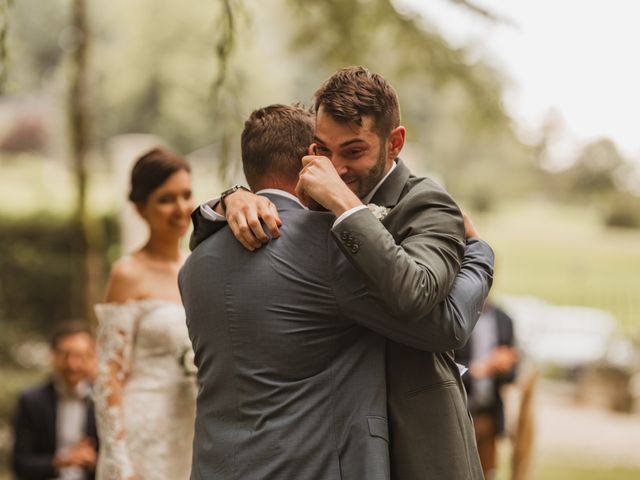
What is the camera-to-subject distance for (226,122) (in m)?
4.89

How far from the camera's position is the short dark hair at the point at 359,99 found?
2.59m

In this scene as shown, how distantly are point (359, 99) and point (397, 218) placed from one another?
315 mm

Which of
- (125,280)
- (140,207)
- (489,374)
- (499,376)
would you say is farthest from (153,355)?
(499,376)

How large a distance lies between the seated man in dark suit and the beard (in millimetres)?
3910

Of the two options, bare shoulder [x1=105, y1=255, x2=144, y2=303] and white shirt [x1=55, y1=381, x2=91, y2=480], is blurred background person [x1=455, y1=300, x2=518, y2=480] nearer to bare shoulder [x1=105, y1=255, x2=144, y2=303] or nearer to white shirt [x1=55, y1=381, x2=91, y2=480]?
white shirt [x1=55, y1=381, x2=91, y2=480]

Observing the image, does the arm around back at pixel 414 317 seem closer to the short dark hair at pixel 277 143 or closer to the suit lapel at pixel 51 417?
the short dark hair at pixel 277 143

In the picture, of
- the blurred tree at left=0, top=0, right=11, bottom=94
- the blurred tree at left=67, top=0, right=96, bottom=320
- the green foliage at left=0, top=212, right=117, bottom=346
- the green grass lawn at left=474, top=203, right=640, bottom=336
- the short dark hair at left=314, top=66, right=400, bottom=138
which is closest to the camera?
the short dark hair at left=314, top=66, right=400, bottom=138

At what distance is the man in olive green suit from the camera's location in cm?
251

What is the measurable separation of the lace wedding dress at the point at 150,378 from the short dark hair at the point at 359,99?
5.31 feet

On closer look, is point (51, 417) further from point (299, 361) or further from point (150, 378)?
point (299, 361)

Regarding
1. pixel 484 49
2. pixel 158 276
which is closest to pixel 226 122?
pixel 158 276

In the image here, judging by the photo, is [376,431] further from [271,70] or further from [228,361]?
[271,70]

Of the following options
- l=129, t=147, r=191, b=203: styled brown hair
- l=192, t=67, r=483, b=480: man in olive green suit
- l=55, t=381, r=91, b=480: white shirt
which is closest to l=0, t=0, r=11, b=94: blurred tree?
l=129, t=147, r=191, b=203: styled brown hair

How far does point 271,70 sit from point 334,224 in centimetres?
2735
